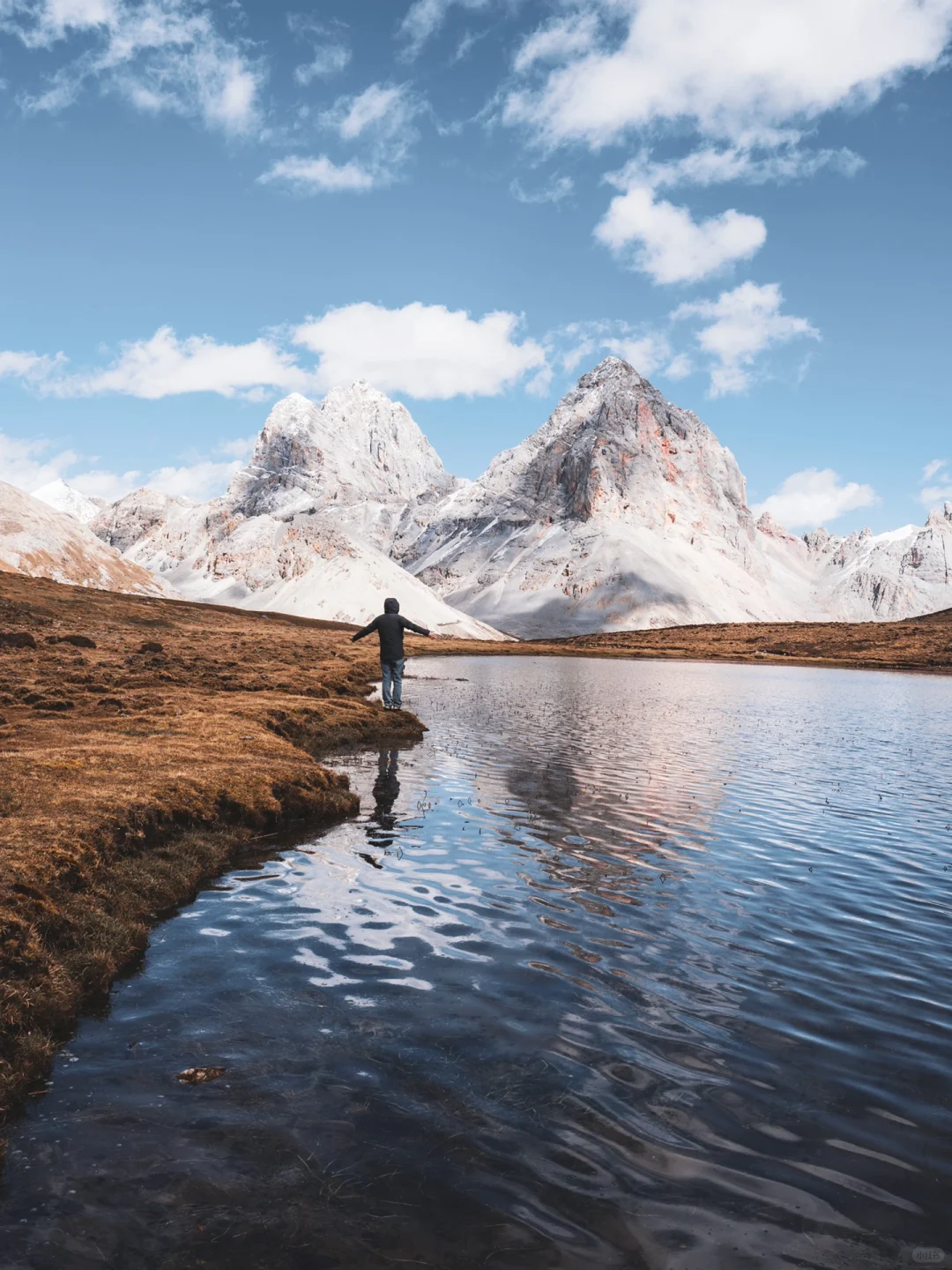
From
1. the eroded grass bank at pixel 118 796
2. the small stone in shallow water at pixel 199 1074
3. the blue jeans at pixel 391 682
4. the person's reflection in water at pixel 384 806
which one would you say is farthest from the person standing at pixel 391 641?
the small stone in shallow water at pixel 199 1074

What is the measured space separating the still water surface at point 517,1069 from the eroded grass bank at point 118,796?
694 mm

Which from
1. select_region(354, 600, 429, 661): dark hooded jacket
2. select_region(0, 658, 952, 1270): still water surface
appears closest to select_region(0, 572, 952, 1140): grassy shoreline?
select_region(0, 658, 952, 1270): still water surface

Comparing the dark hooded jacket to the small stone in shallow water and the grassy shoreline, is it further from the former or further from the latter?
the small stone in shallow water

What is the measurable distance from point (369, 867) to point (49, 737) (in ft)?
44.8

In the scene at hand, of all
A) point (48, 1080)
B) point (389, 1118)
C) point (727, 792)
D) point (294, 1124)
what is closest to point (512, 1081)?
point (389, 1118)

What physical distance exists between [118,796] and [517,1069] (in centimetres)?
1125

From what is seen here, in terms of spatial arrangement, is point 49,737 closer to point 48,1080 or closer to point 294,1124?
point 48,1080

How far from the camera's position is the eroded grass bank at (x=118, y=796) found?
10.6m

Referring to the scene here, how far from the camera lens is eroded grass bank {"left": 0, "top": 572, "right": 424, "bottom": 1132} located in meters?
10.6

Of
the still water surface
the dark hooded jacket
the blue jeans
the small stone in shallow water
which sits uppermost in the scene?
the dark hooded jacket

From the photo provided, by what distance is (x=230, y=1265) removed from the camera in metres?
6.20

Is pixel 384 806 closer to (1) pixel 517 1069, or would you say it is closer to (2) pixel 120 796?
(2) pixel 120 796

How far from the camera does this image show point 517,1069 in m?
9.20

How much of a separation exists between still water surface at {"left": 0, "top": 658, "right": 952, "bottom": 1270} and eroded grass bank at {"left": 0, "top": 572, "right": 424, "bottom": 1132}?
0.69 m
